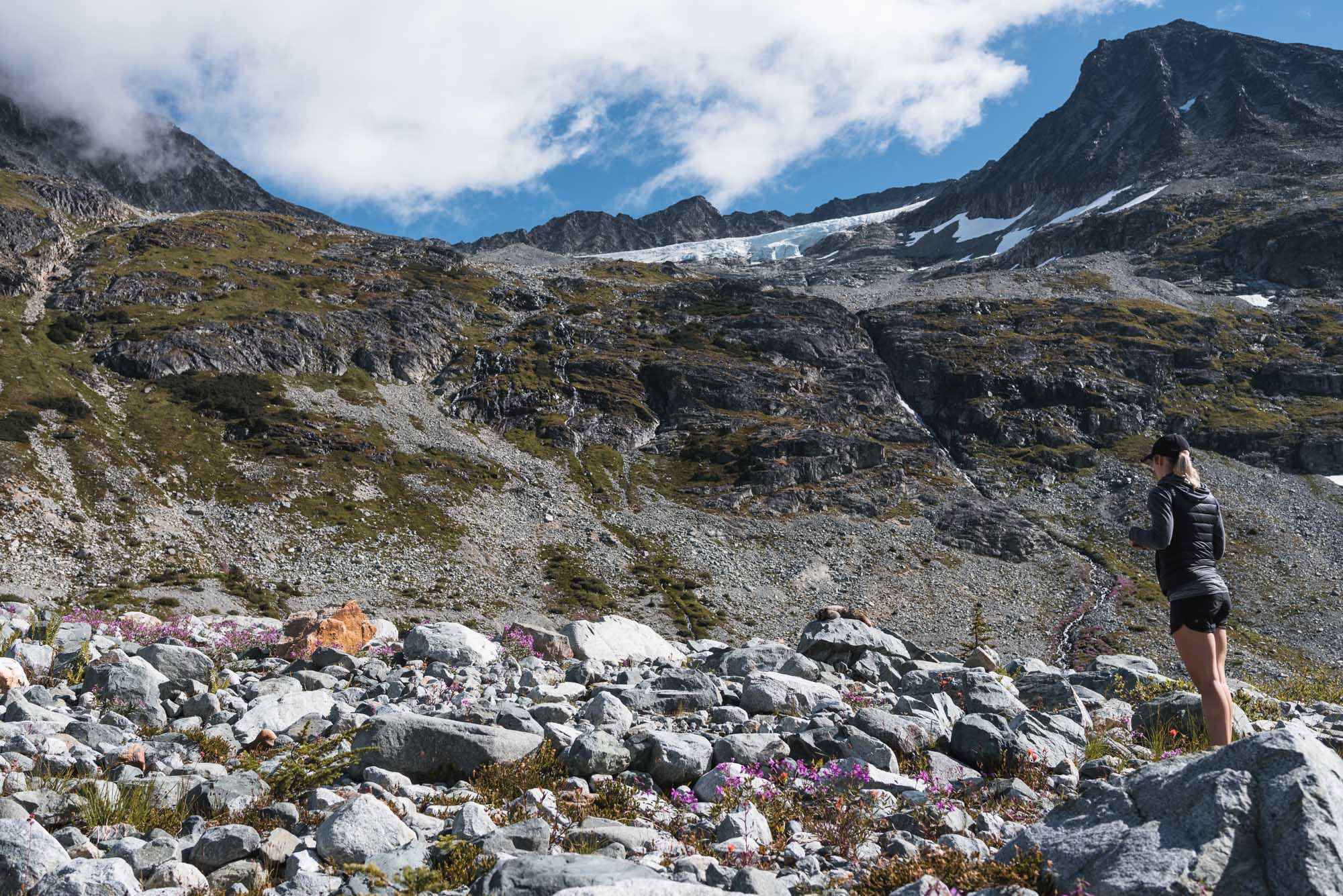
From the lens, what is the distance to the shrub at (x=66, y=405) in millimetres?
87062

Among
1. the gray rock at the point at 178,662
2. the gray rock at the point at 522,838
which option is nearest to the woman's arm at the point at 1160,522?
the gray rock at the point at 522,838

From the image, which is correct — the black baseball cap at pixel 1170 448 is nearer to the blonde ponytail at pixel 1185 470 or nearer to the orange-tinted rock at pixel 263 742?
the blonde ponytail at pixel 1185 470

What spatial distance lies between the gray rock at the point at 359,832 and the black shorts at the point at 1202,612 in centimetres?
738

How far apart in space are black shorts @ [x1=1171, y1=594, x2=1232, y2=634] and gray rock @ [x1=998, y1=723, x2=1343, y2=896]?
2719mm

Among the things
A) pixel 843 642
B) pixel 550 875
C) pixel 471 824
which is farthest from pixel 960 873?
pixel 843 642

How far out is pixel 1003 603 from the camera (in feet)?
275

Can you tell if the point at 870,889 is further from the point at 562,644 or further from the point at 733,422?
the point at 733,422

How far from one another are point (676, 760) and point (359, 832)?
3.18 metres

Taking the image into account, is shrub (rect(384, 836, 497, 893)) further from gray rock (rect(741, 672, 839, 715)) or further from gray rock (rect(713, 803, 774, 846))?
gray rock (rect(741, 672, 839, 715))

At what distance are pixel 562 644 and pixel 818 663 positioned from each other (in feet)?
19.5

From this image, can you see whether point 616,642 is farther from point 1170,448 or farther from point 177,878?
point 177,878

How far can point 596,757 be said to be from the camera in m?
7.37

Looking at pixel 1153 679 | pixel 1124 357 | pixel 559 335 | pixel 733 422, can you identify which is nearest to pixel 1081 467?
pixel 1124 357

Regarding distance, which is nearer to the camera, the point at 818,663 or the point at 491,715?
the point at 491,715
